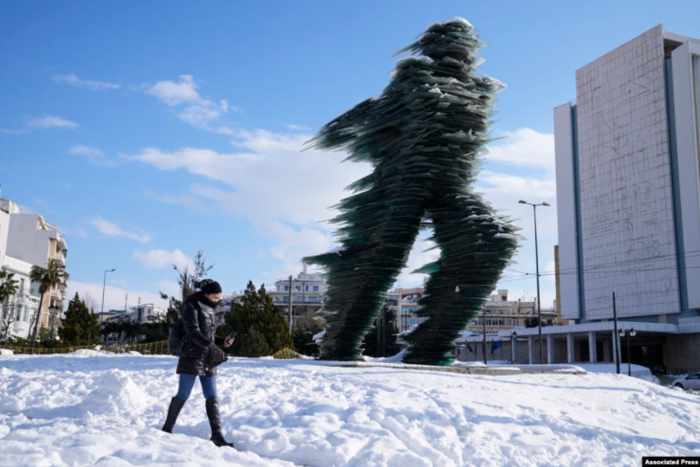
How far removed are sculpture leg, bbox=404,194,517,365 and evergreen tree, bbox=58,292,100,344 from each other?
29.0m

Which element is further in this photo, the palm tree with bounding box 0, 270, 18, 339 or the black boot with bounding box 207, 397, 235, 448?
the palm tree with bounding box 0, 270, 18, 339

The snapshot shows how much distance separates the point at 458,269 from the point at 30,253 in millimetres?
60716

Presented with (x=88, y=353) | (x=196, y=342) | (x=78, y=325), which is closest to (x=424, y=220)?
(x=88, y=353)

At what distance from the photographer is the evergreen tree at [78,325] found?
41.2 metres

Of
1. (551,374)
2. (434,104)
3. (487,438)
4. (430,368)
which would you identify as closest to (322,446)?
Answer: (487,438)

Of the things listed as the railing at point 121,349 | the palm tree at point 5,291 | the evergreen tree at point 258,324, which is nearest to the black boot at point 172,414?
the railing at point 121,349

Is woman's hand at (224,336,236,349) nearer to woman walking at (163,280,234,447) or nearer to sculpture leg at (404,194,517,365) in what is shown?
woman walking at (163,280,234,447)

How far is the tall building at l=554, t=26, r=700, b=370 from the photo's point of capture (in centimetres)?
6378

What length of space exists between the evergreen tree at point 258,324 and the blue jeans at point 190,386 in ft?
80.6

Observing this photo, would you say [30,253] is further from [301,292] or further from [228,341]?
[228,341]

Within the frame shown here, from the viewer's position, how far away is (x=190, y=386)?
7539 millimetres

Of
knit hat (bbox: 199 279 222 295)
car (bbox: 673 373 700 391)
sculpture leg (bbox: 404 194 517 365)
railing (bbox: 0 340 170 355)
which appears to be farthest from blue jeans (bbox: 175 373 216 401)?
car (bbox: 673 373 700 391)

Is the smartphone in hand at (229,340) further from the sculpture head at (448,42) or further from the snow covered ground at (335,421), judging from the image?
the sculpture head at (448,42)

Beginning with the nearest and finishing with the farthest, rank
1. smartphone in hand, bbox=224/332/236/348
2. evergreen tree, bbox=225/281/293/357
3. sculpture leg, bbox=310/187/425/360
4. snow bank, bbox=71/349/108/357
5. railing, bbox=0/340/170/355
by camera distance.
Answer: smartphone in hand, bbox=224/332/236/348 → snow bank, bbox=71/349/108/357 → sculpture leg, bbox=310/187/425/360 → railing, bbox=0/340/170/355 → evergreen tree, bbox=225/281/293/357
